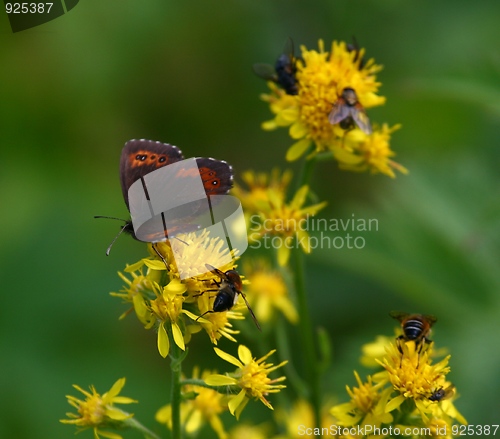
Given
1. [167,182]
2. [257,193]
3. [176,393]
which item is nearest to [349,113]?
[257,193]

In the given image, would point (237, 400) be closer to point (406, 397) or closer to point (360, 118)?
point (406, 397)

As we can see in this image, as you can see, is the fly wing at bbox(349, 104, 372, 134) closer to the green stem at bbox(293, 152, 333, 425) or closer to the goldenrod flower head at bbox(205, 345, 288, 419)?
the green stem at bbox(293, 152, 333, 425)

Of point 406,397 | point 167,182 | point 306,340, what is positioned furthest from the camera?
point 306,340

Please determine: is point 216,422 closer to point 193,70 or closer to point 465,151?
point 465,151

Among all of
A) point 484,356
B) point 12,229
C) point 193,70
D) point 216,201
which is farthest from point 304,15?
point 216,201

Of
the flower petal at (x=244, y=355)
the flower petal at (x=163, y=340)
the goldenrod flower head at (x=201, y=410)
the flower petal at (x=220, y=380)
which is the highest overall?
the flower petal at (x=163, y=340)

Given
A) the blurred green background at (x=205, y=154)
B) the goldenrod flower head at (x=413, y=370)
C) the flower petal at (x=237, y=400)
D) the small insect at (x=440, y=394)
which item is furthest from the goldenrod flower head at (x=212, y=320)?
the blurred green background at (x=205, y=154)

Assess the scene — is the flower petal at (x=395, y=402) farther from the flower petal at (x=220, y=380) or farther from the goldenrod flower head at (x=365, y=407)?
the flower petal at (x=220, y=380)
